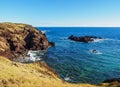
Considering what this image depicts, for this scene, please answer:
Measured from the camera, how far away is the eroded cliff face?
3814 inches

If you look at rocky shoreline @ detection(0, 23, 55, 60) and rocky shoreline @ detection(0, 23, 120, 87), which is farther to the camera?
rocky shoreline @ detection(0, 23, 55, 60)

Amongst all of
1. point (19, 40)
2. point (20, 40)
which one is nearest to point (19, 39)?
point (20, 40)

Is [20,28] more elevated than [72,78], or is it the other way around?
[20,28]

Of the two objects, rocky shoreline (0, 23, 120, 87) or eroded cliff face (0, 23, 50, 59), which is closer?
rocky shoreline (0, 23, 120, 87)

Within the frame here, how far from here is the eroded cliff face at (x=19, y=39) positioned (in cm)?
9688

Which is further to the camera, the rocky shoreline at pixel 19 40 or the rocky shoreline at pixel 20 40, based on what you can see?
the rocky shoreline at pixel 19 40

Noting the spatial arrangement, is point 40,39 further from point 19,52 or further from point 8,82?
point 8,82

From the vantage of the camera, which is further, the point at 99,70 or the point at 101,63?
the point at 101,63

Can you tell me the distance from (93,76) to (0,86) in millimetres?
36037

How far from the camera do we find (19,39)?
107 metres

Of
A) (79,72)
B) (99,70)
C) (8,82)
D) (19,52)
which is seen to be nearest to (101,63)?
(99,70)

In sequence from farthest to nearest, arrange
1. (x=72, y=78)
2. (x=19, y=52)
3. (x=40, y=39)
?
1. (x=40, y=39)
2. (x=19, y=52)
3. (x=72, y=78)

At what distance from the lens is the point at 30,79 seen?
101ft

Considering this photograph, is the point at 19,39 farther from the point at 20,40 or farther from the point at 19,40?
the point at 19,40
